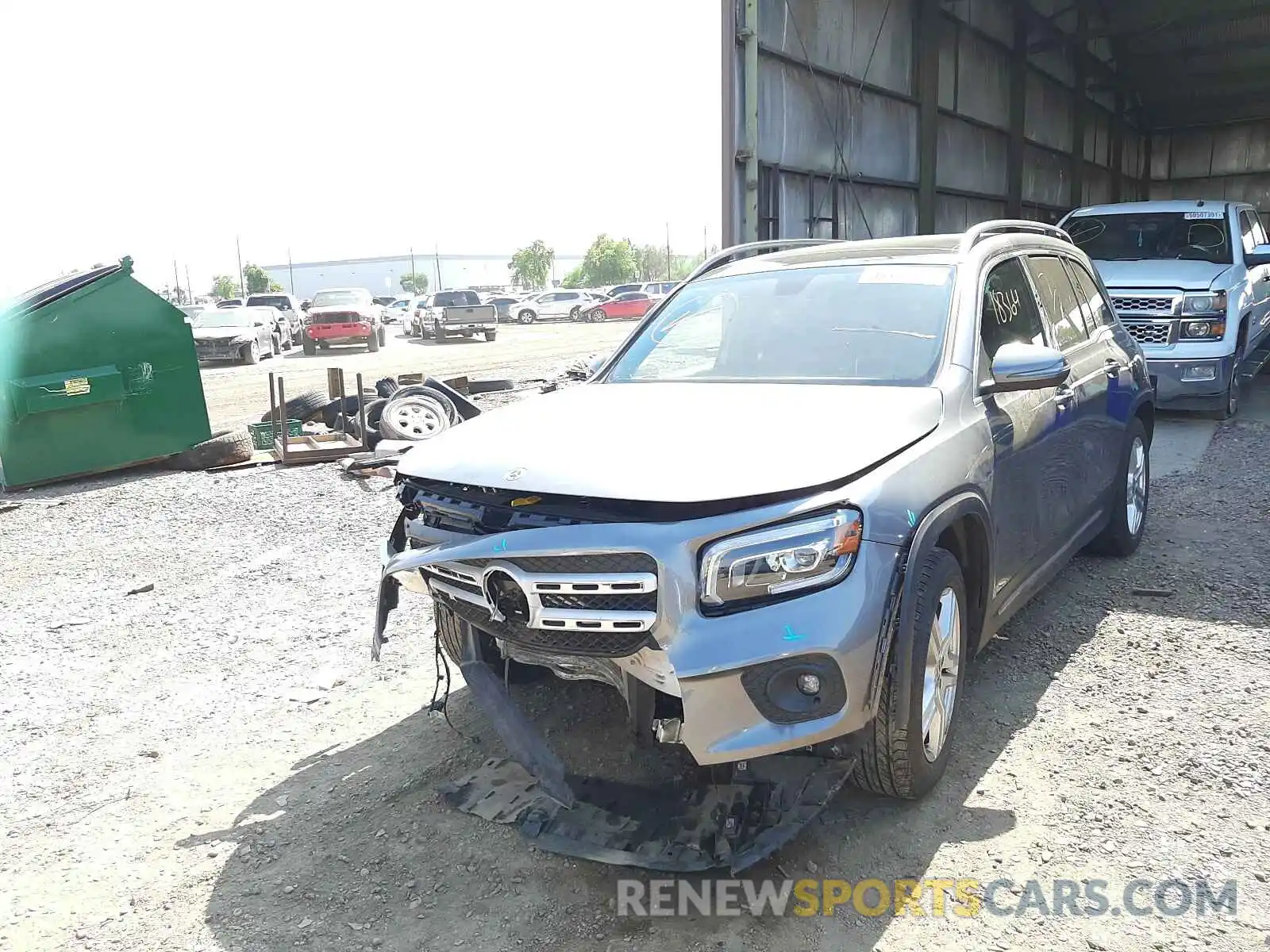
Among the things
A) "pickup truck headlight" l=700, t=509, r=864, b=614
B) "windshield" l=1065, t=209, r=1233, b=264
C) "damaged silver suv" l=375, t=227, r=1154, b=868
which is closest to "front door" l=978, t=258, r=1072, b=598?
"damaged silver suv" l=375, t=227, r=1154, b=868

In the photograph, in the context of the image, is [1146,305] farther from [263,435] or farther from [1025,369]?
[263,435]

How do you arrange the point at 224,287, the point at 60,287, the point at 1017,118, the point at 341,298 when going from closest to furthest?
the point at 60,287
the point at 1017,118
the point at 341,298
the point at 224,287

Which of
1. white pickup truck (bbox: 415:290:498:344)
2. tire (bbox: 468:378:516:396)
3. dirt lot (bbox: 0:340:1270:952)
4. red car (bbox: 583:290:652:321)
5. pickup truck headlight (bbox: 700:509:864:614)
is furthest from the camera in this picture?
red car (bbox: 583:290:652:321)

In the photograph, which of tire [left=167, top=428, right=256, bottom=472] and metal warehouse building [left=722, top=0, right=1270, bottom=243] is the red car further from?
tire [left=167, top=428, right=256, bottom=472]

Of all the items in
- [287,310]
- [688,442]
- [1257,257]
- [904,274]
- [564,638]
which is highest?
[287,310]

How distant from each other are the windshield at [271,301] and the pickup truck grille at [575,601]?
26835 millimetres

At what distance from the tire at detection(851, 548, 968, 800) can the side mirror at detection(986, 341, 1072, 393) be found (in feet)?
2.40

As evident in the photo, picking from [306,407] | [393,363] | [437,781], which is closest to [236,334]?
[393,363]

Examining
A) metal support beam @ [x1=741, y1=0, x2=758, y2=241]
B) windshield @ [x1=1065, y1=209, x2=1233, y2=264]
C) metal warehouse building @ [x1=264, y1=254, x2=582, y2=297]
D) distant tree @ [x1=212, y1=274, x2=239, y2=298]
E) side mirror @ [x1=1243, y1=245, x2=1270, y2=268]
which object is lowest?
side mirror @ [x1=1243, y1=245, x2=1270, y2=268]

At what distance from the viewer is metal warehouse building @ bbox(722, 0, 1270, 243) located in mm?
10867

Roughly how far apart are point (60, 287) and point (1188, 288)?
9.98 metres

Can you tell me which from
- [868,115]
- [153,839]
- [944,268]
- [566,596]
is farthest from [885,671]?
[868,115]

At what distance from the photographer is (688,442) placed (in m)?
2.88

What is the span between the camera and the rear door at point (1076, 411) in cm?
415
